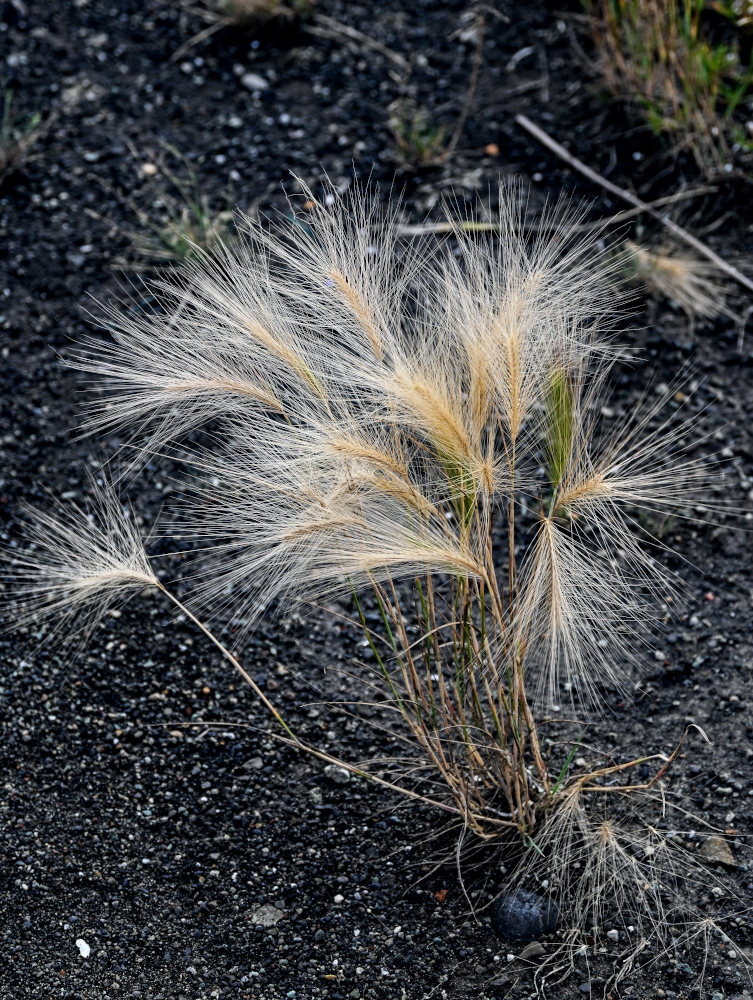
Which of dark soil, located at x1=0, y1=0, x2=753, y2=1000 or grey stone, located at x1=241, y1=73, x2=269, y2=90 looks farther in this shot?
grey stone, located at x1=241, y1=73, x2=269, y2=90

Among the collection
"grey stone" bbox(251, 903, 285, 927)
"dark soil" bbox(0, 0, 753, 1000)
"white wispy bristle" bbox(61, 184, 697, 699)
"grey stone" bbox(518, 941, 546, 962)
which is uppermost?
"white wispy bristle" bbox(61, 184, 697, 699)

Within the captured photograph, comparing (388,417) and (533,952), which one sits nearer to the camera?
(388,417)

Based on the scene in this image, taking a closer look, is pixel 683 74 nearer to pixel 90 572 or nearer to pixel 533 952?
pixel 90 572

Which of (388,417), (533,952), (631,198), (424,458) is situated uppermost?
(388,417)

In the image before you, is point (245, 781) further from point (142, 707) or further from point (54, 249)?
point (54, 249)

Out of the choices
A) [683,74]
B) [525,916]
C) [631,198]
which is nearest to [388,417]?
[525,916]

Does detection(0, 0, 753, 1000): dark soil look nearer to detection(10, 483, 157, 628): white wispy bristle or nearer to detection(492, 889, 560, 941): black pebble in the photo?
detection(492, 889, 560, 941): black pebble

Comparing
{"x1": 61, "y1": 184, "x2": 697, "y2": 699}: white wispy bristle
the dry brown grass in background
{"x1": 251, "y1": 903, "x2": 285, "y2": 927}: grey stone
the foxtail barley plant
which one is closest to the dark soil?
{"x1": 251, "y1": 903, "x2": 285, "y2": 927}: grey stone

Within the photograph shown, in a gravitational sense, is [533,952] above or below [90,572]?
below
